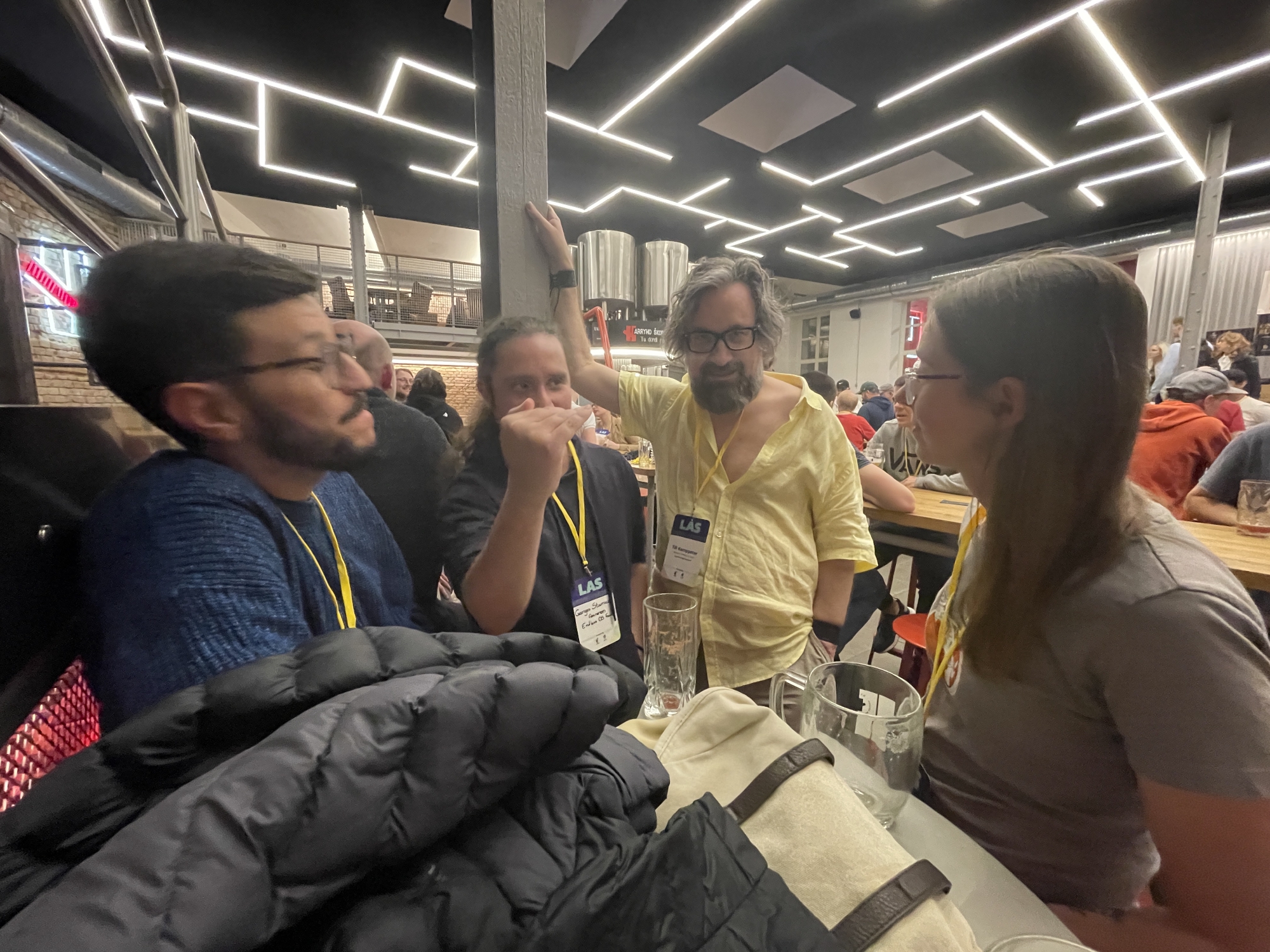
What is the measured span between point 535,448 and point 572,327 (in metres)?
0.70

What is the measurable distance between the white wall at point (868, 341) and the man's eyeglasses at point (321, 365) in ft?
48.1

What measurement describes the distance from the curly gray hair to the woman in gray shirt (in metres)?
0.64

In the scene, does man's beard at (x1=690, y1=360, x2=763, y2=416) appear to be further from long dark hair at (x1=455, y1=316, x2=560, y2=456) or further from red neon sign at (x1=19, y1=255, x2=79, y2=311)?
red neon sign at (x1=19, y1=255, x2=79, y2=311)

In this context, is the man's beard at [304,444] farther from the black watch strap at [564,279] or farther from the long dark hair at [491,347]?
the black watch strap at [564,279]

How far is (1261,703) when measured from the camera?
2.03 ft

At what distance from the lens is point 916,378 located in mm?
1113

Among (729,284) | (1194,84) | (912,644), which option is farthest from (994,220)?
(729,284)

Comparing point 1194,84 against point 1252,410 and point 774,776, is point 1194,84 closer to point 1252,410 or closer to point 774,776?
point 1252,410

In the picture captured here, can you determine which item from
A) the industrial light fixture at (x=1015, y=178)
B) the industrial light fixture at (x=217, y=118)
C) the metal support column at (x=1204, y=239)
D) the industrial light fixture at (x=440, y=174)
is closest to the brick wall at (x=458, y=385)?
the industrial light fixture at (x=440, y=174)

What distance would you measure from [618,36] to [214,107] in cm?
413

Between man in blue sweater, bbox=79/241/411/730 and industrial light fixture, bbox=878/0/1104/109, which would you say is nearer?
man in blue sweater, bbox=79/241/411/730

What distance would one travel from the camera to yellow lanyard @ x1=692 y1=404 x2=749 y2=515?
155 cm

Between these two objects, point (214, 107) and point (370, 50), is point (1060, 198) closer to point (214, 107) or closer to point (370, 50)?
point (370, 50)

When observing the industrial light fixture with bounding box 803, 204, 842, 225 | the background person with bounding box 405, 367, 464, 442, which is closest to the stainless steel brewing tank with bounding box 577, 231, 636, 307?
the background person with bounding box 405, 367, 464, 442
